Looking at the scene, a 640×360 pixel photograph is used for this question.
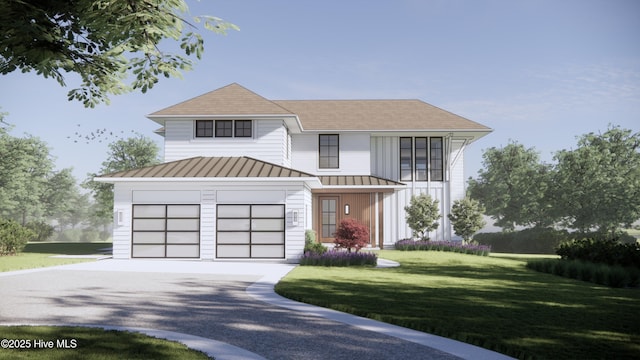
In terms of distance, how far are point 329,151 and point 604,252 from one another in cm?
1551

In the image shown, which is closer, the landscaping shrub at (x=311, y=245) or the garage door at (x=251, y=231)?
the landscaping shrub at (x=311, y=245)

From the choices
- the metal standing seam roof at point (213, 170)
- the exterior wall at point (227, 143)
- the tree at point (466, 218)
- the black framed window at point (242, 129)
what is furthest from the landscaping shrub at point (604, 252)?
the black framed window at point (242, 129)

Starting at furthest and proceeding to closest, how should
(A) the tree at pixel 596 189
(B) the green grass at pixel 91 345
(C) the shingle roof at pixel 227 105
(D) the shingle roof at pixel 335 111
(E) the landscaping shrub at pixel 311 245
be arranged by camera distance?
(A) the tree at pixel 596 189
(D) the shingle roof at pixel 335 111
(C) the shingle roof at pixel 227 105
(E) the landscaping shrub at pixel 311 245
(B) the green grass at pixel 91 345

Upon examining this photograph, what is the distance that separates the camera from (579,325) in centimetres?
881

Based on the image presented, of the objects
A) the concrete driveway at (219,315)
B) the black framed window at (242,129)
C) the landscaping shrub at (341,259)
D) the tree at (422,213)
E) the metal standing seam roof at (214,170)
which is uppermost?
the black framed window at (242,129)

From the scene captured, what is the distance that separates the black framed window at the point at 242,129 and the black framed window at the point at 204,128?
1254mm

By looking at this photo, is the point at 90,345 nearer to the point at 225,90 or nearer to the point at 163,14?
the point at 163,14

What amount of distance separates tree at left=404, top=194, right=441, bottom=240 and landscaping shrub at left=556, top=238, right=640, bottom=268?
771 cm

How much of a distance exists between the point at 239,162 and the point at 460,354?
17459 mm

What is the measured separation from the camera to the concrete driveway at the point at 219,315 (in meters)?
6.91

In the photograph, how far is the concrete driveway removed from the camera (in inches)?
272

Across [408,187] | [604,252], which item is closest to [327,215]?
[408,187]

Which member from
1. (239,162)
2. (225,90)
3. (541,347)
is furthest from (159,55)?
(225,90)

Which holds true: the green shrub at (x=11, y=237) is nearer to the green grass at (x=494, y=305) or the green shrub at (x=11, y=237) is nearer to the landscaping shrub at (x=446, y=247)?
the green grass at (x=494, y=305)
